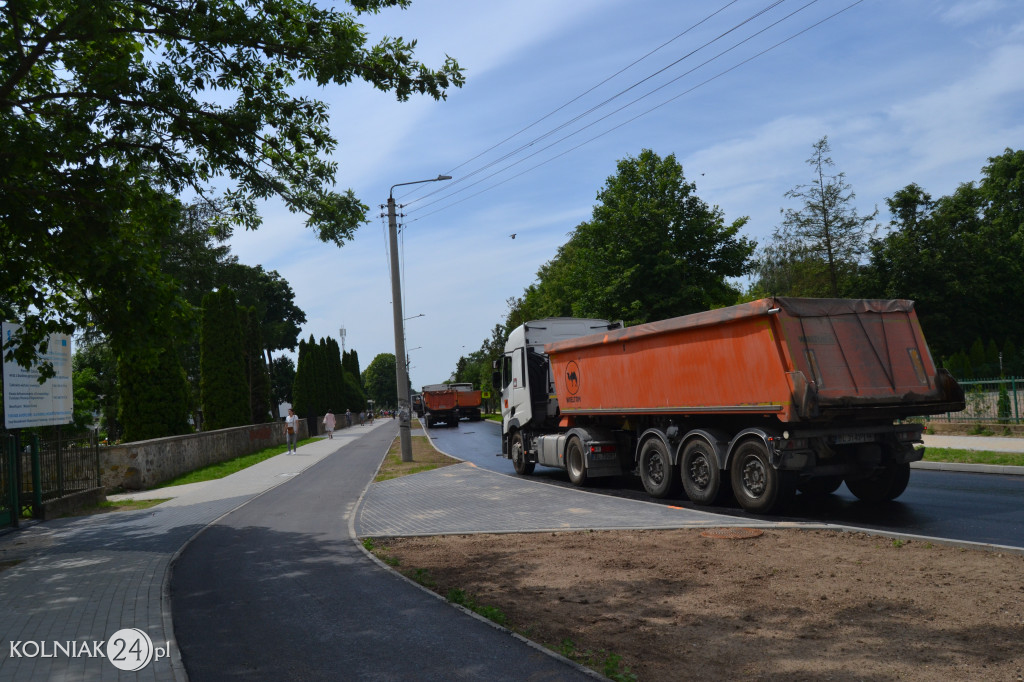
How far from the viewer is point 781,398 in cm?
1036

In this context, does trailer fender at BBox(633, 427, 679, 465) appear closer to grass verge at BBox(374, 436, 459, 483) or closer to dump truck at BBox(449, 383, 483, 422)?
grass verge at BBox(374, 436, 459, 483)

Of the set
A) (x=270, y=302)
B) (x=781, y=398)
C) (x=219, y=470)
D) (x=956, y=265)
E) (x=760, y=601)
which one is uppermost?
(x=270, y=302)

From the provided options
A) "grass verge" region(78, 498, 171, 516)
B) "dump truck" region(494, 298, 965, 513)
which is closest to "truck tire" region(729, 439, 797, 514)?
"dump truck" region(494, 298, 965, 513)

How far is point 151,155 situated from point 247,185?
4.46 feet

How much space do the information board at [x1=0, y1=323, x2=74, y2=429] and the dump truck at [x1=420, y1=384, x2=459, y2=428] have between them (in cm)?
3865

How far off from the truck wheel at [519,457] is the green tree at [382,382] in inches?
6300

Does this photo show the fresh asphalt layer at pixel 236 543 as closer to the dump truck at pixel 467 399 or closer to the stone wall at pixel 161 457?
the stone wall at pixel 161 457

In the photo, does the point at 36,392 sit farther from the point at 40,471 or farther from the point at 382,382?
the point at 382,382

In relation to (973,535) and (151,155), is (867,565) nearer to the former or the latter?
(973,535)

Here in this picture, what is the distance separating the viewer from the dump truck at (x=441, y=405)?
5469 cm

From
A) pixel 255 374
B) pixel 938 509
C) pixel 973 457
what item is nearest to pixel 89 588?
pixel 938 509

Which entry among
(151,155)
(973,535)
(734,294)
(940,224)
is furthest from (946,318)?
(151,155)

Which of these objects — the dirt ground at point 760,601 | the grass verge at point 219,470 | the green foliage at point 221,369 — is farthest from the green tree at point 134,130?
the green foliage at point 221,369
